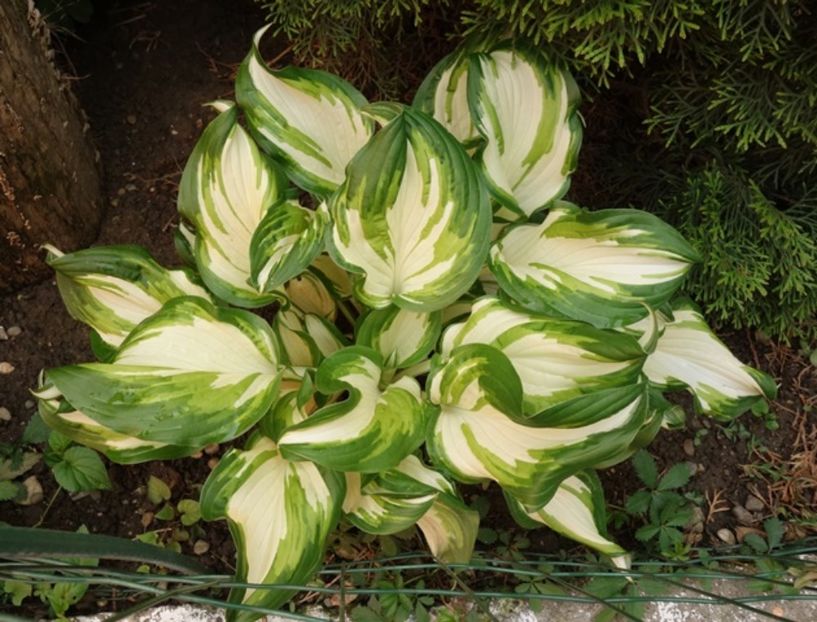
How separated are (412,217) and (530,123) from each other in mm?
343

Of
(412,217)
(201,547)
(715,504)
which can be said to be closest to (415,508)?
(412,217)

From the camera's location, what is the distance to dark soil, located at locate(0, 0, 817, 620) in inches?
59.9

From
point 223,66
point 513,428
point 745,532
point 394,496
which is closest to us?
point 513,428

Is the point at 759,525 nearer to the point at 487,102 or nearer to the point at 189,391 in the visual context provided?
the point at 487,102

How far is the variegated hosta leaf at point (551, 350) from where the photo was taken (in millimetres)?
1056

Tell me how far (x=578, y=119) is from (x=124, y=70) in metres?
1.15

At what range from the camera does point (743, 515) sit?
1.59 metres

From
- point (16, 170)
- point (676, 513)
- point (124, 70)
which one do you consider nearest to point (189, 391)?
point (16, 170)

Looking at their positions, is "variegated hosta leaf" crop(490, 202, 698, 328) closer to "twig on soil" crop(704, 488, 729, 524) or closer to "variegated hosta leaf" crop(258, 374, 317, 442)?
"variegated hosta leaf" crop(258, 374, 317, 442)

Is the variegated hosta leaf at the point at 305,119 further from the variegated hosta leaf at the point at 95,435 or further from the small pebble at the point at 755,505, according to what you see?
the small pebble at the point at 755,505

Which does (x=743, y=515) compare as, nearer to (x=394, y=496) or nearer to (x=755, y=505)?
(x=755, y=505)

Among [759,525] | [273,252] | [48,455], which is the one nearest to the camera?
[273,252]

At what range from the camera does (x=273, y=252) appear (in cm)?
117

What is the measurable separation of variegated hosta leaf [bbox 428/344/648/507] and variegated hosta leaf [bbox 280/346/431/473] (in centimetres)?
5
